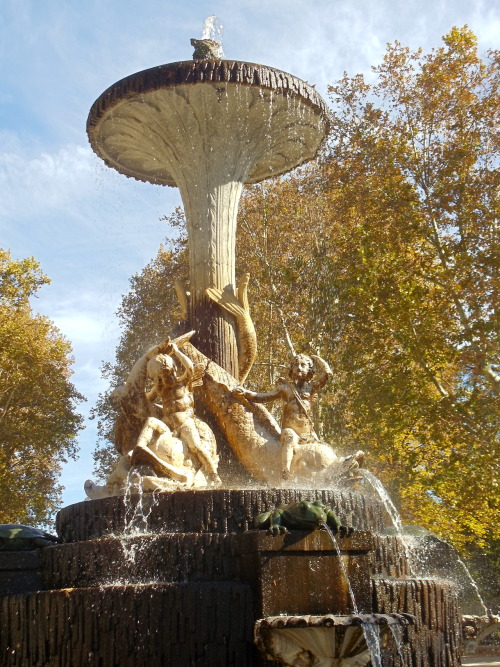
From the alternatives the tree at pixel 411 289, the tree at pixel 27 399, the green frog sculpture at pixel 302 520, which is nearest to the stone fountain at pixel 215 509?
Answer: the green frog sculpture at pixel 302 520

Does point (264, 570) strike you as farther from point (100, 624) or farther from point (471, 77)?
point (471, 77)

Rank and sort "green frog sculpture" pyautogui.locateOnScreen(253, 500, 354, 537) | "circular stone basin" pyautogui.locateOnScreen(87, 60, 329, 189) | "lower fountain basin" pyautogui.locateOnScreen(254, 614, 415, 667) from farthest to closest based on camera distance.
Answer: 1. "circular stone basin" pyautogui.locateOnScreen(87, 60, 329, 189)
2. "green frog sculpture" pyautogui.locateOnScreen(253, 500, 354, 537)
3. "lower fountain basin" pyautogui.locateOnScreen(254, 614, 415, 667)

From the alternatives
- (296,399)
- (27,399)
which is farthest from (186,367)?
(27,399)

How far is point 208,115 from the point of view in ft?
31.5

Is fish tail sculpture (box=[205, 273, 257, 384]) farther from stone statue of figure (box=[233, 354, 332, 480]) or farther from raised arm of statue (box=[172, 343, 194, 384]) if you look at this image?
raised arm of statue (box=[172, 343, 194, 384])

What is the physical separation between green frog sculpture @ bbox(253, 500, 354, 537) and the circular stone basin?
5.25 metres

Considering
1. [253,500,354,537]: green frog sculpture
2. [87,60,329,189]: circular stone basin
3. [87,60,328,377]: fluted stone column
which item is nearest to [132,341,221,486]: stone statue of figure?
[87,60,328,377]: fluted stone column

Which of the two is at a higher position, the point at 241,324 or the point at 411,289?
the point at 411,289

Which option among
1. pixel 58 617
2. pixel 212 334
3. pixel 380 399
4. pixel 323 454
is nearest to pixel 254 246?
pixel 380 399

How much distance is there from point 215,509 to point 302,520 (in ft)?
3.78

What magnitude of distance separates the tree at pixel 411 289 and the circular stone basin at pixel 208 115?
5714 millimetres

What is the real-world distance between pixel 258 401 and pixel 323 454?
108 centimetres

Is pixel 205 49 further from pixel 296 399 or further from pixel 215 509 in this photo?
pixel 215 509

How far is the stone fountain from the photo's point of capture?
5551mm
